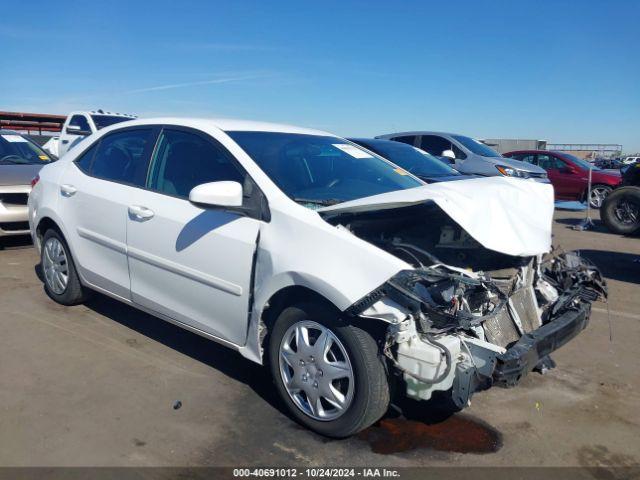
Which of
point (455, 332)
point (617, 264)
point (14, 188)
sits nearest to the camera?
point (455, 332)

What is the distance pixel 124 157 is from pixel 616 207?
919cm

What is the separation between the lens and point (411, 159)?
8555 millimetres

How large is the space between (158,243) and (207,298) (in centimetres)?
56

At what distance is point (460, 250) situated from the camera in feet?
12.1

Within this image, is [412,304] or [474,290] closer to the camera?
[412,304]

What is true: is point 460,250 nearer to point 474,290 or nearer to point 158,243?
point 474,290

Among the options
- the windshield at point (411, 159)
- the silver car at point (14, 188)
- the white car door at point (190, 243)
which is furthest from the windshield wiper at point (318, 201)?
the silver car at point (14, 188)

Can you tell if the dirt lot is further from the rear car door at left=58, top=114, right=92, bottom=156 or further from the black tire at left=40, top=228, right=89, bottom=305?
the rear car door at left=58, top=114, right=92, bottom=156

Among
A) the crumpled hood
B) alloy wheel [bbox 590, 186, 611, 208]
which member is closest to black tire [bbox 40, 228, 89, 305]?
the crumpled hood

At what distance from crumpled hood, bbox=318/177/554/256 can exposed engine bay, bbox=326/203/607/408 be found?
5.7 inches

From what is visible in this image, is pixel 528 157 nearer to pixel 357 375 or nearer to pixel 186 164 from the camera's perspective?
pixel 186 164

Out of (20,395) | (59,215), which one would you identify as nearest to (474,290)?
(20,395)

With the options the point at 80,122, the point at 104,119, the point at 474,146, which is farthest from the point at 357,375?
the point at 80,122

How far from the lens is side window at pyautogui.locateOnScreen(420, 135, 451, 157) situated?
12570 mm
